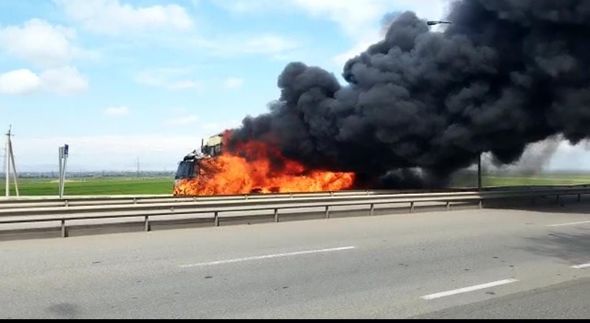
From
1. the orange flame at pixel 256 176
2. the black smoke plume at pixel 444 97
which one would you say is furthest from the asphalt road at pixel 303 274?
the orange flame at pixel 256 176

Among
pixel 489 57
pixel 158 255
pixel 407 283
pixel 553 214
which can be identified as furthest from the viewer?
pixel 489 57

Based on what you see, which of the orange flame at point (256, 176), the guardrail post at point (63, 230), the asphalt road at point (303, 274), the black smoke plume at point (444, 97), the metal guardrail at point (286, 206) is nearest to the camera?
the asphalt road at point (303, 274)

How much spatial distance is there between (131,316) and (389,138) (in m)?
22.1

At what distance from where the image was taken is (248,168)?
30.0 metres

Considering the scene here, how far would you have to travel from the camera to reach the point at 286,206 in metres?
16.1

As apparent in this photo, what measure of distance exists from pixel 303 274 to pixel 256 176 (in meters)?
22.2

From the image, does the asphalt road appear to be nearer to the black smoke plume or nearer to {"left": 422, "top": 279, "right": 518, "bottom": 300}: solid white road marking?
{"left": 422, "top": 279, "right": 518, "bottom": 300}: solid white road marking

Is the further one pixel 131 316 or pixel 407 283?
pixel 407 283

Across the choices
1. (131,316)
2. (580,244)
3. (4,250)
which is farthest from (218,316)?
(580,244)

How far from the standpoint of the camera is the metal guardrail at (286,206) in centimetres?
1254

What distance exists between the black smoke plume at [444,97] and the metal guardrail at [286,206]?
2.74 m

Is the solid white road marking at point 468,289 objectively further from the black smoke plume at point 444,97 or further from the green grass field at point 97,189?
the green grass field at point 97,189

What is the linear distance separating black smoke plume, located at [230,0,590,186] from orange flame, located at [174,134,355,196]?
0.69 m

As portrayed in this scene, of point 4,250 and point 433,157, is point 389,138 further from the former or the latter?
point 4,250
